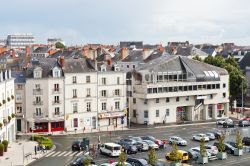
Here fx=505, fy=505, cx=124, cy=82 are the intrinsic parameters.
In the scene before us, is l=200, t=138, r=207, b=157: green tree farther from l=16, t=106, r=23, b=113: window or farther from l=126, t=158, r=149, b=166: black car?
l=16, t=106, r=23, b=113: window

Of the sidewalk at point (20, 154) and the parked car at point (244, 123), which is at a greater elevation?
the parked car at point (244, 123)

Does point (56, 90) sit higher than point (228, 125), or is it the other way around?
point (56, 90)

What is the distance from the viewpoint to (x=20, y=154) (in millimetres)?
64250

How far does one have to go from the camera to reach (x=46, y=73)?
83.0 m

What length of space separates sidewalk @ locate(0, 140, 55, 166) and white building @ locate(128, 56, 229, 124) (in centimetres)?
2494

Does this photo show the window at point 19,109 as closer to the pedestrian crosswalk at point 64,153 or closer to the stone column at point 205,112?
the pedestrian crosswalk at point 64,153

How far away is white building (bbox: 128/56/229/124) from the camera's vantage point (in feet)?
297

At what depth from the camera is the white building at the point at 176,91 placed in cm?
9050

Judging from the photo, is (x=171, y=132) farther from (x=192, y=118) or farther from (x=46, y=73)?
(x=46, y=73)

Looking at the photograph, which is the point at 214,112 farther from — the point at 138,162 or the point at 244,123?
the point at 138,162

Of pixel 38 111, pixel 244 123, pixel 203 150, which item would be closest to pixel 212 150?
pixel 203 150

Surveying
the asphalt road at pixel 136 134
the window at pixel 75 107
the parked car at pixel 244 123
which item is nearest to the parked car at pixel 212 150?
the asphalt road at pixel 136 134

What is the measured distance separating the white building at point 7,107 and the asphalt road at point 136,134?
678cm

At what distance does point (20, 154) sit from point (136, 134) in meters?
21.7
